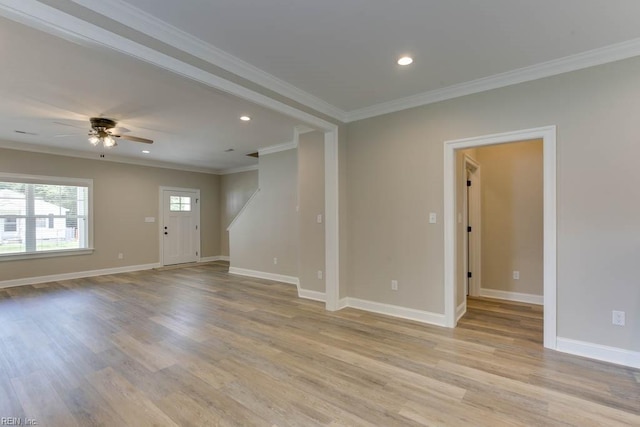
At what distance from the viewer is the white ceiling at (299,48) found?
6.63ft

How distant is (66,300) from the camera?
4.64 m

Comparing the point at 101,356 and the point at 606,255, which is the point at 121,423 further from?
the point at 606,255

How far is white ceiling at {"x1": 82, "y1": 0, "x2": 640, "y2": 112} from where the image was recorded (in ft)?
6.68

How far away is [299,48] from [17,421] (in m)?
3.22

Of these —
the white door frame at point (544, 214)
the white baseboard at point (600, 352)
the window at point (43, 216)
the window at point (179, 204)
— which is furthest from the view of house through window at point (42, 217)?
the white baseboard at point (600, 352)

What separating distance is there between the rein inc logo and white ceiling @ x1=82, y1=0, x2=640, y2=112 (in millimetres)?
2594

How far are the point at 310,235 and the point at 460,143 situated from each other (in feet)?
7.74

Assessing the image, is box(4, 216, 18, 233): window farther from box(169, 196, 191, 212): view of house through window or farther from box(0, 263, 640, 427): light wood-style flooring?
box(169, 196, 191, 212): view of house through window

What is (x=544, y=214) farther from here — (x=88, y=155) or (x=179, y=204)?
(x=88, y=155)

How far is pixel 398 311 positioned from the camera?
3.78 m

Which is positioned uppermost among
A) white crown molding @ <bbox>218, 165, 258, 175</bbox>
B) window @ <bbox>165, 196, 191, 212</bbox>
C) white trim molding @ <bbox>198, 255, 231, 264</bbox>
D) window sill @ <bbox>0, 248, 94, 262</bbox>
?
white crown molding @ <bbox>218, 165, 258, 175</bbox>

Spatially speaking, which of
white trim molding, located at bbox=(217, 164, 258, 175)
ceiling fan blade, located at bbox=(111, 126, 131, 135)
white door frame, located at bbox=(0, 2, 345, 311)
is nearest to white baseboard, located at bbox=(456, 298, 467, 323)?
white door frame, located at bbox=(0, 2, 345, 311)

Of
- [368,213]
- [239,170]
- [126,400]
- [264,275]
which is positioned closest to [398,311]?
[368,213]

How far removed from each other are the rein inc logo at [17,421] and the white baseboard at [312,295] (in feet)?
10.3
